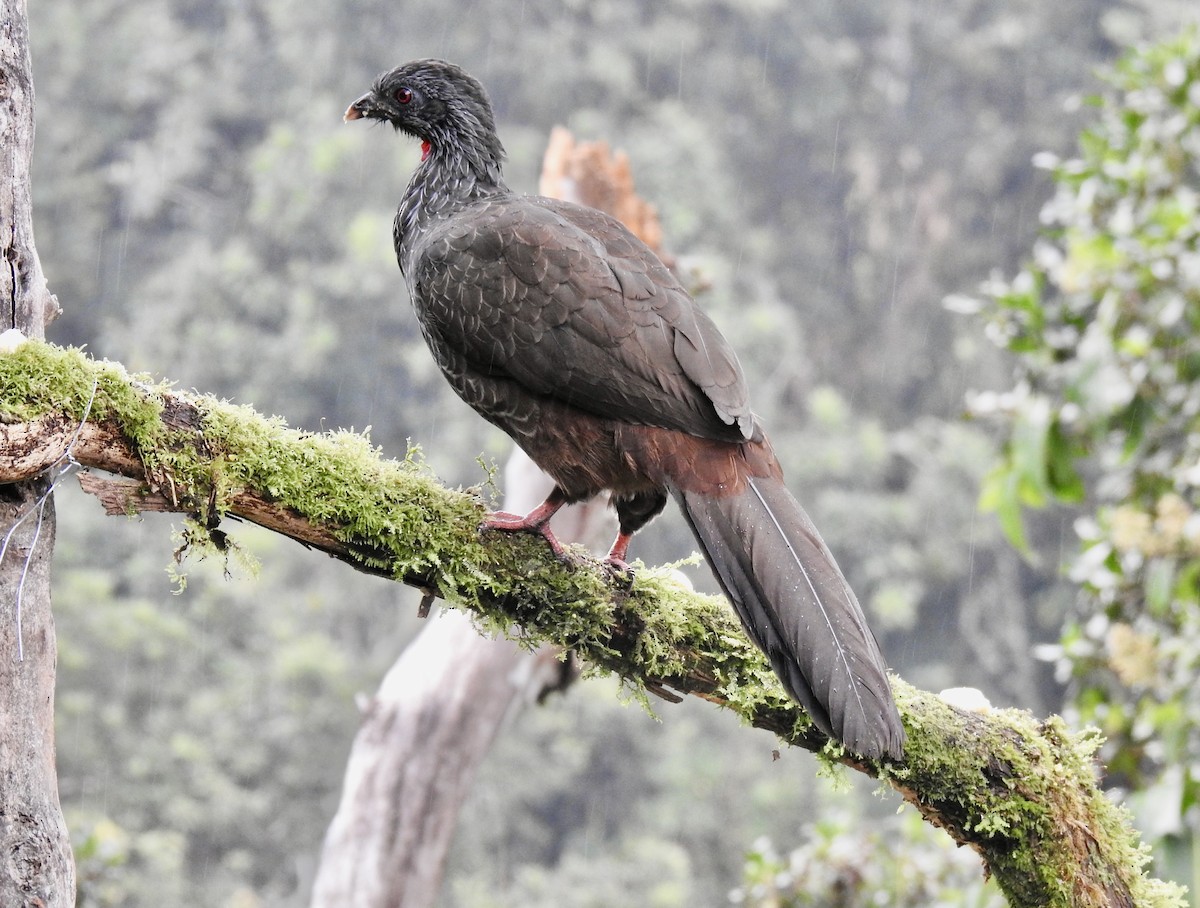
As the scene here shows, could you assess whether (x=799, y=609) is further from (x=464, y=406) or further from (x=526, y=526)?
(x=464, y=406)

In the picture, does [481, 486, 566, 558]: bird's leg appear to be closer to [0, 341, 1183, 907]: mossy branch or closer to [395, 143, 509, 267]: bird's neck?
[0, 341, 1183, 907]: mossy branch

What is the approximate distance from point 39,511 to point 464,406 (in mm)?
9284

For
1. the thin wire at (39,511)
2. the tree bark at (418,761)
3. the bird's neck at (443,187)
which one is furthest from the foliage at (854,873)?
the thin wire at (39,511)

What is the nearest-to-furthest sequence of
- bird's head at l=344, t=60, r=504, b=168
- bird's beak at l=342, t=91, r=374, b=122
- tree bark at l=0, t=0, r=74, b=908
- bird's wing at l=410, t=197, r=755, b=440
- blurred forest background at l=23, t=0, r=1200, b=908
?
tree bark at l=0, t=0, r=74, b=908 < bird's wing at l=410, t=197, r=755, b=440 < bird's head at l=344, t=60, r=504, b=168 < bird's beak at l=342, t=91, r=374, b=122 < blurred forest background at l=23, t=0, r=1200, b=908

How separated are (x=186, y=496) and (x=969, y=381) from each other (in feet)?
46.2

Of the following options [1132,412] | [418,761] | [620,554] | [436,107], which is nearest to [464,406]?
[418,761]

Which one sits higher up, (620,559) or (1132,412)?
(1132,412)

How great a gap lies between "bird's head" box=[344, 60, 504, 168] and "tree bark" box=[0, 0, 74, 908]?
1364 millimetres

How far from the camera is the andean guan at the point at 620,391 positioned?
8.02ft

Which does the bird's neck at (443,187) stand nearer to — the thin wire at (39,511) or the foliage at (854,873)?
the thin wire at (39,511)

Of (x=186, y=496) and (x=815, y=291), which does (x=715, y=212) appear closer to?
(x=815, y=291)

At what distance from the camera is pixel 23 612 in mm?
2074

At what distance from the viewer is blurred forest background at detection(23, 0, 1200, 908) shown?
10992 mm

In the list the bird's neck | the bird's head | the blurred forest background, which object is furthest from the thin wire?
the blurred forest background
